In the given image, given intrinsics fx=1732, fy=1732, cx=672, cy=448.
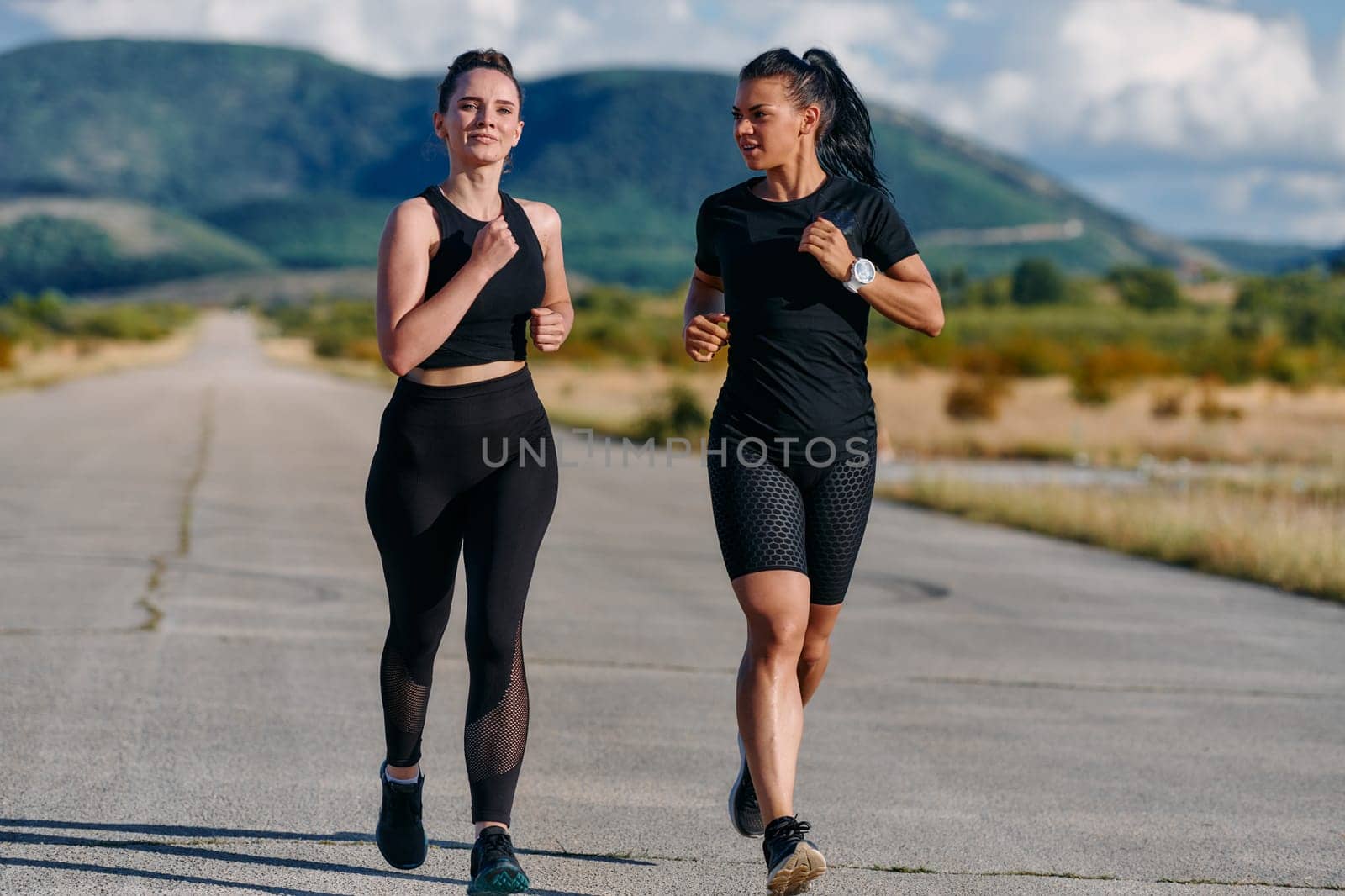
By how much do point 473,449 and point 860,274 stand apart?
1.06 metres

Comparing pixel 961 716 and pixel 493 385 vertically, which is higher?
pixel 493 385

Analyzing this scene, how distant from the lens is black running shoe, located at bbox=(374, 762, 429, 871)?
4484mm

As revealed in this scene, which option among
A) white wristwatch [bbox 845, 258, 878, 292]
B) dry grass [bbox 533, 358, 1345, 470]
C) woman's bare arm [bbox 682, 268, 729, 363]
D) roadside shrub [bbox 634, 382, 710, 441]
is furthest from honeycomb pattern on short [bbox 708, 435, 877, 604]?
roadside shrub [bbox 634, 382, 710, 441]

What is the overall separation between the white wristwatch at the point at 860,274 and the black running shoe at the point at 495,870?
1.60m

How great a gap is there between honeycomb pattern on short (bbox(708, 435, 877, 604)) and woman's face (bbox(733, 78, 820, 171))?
75 centimetres

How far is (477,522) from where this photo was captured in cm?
435

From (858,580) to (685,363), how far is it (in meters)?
54.4

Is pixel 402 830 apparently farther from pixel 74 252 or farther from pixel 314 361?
pixel 74 252

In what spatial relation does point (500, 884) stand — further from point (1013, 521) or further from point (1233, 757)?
point (1013, 521)

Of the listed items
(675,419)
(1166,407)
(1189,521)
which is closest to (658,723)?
(1189,521)

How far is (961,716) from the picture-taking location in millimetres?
7289

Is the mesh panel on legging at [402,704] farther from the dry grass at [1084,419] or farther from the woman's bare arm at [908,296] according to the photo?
the dry grass at [1084,419]

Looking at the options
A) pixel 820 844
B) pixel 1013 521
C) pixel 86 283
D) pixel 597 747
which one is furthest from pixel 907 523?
pixel 86 283

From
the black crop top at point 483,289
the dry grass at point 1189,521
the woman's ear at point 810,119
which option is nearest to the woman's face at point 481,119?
the black crop top at point 483,289
